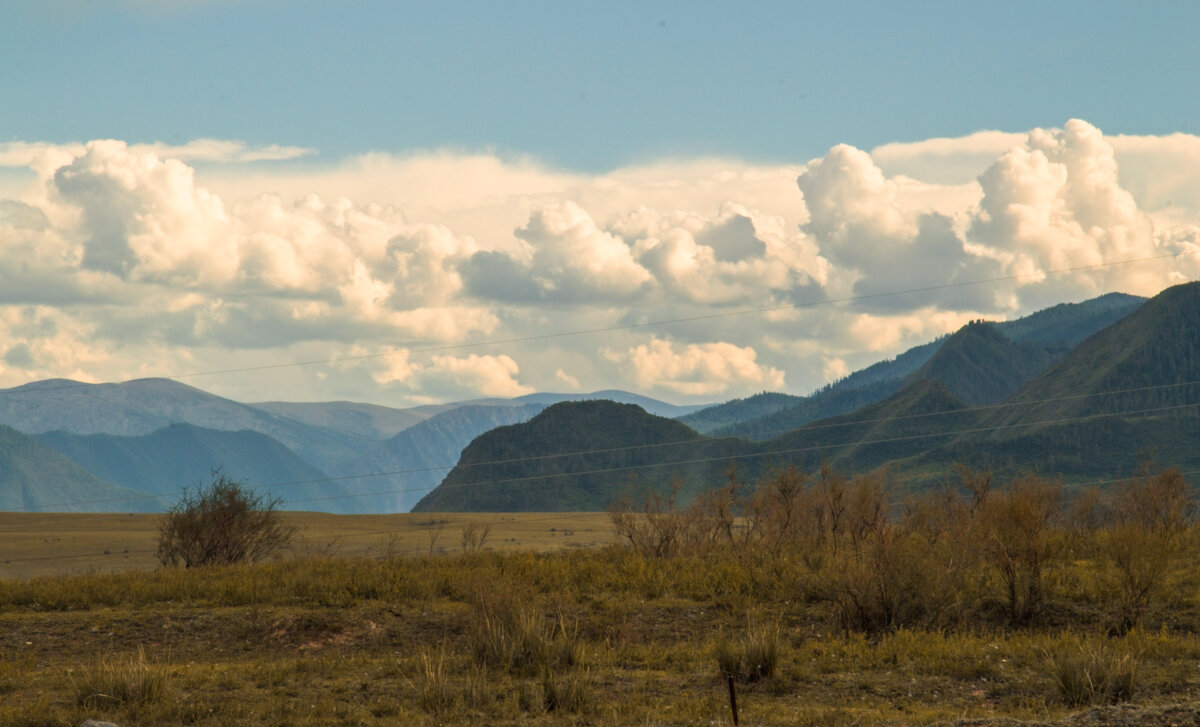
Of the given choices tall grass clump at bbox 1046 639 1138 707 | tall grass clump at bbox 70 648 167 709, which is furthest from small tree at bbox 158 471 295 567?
tall grass clump at bbox 1046 639 1138 707

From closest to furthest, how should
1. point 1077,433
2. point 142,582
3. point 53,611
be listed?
1. point 53,611
2. point 142,582
3. point 1077,433

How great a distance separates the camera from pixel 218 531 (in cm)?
3662

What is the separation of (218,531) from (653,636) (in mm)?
21426

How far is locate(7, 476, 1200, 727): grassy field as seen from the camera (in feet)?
48.2

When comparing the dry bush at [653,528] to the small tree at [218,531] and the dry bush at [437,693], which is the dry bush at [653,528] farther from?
the dry bush at [437,693]

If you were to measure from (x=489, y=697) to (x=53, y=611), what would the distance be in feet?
43.5

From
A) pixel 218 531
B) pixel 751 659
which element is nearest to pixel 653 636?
pixel 751 659

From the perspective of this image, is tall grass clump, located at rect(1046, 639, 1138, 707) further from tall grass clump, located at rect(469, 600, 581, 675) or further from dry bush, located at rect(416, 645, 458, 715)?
dry bush, located at rect(416, 645, 458, 715)

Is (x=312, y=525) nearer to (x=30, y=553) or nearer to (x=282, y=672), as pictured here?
(x=30, y=553)

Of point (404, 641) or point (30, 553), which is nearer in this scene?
point (404, 641)

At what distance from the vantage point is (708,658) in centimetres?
1786

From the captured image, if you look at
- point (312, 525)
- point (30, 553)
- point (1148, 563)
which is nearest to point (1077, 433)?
point (312, 525)

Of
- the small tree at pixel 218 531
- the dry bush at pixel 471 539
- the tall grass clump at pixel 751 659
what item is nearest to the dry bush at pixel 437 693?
the tall grass clump at pixel 751 659

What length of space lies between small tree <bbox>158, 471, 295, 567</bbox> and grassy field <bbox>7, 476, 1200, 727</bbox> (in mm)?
8502
